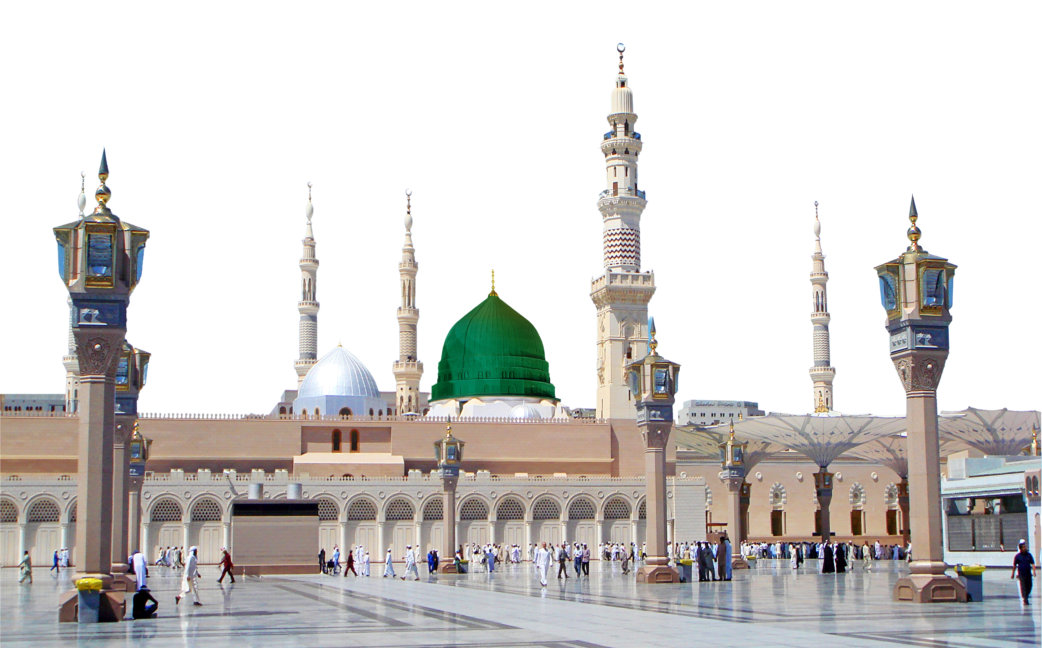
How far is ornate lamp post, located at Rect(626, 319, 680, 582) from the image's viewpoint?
80.6 feet

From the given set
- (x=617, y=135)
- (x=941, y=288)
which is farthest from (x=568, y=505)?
(x=941, y=288)

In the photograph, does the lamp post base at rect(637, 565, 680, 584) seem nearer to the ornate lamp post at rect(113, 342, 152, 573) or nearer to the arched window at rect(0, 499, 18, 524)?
the ornate lamp post at rect(113, 342, 152, 573)

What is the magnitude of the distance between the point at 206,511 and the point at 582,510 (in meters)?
14.9

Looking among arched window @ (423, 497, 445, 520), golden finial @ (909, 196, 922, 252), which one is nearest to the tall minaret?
arched window @ (423, 497, 445, 520)

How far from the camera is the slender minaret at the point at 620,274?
5562 centimetres

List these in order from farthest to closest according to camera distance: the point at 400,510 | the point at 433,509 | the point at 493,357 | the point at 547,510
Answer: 1. the point at 493,357
2. the point at 547,510
3. the point at 433,509
4. the point at 400,510

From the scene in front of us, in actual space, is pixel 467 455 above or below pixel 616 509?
above

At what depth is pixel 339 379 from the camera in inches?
2167

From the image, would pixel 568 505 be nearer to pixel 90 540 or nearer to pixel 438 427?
pixel 438 427

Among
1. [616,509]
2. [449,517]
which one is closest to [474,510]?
[616,509]

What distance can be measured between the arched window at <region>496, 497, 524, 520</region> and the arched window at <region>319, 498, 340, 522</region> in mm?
6487

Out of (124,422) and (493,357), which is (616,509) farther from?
(124,422)

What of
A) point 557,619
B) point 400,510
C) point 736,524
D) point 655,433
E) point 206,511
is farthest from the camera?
point 400,510

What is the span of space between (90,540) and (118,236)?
13.0ft
